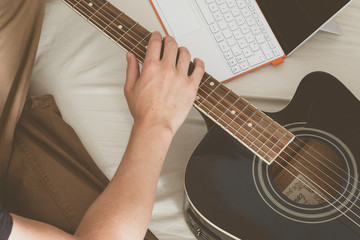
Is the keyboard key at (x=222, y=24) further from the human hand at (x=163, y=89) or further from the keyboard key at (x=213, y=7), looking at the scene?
the human hand at (x=163, y=89)

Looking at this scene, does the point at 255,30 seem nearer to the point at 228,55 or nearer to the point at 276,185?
the point at 228,55

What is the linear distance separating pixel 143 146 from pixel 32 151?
1.09 ft

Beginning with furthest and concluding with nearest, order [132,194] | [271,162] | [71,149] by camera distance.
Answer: [71,149] → [271,162] → [132,194]

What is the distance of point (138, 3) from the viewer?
105 centimetres

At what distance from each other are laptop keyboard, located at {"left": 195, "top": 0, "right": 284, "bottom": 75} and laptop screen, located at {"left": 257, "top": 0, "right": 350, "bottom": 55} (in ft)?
0.06

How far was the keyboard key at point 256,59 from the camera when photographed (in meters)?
0.99

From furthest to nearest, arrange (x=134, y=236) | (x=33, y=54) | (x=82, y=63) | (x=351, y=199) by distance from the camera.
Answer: (x=82, y=63)
(x=33, y=54)
(x=351, y=199)
(x=134, y=236)

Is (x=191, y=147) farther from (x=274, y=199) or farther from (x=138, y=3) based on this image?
(x=138, y=3)

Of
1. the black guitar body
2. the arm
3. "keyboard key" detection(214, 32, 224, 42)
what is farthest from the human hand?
"keyboard key" detection(214, 32, 224, 42)

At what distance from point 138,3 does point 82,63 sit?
0.78ft

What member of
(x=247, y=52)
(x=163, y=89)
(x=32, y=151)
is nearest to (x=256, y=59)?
(x=247, y=52)

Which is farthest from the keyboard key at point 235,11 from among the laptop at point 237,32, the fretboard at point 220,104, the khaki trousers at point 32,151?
the khaki trousers at point 32,151

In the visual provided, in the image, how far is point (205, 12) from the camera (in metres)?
1.00

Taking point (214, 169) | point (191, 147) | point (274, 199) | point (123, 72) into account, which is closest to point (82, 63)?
point (123, 72)
